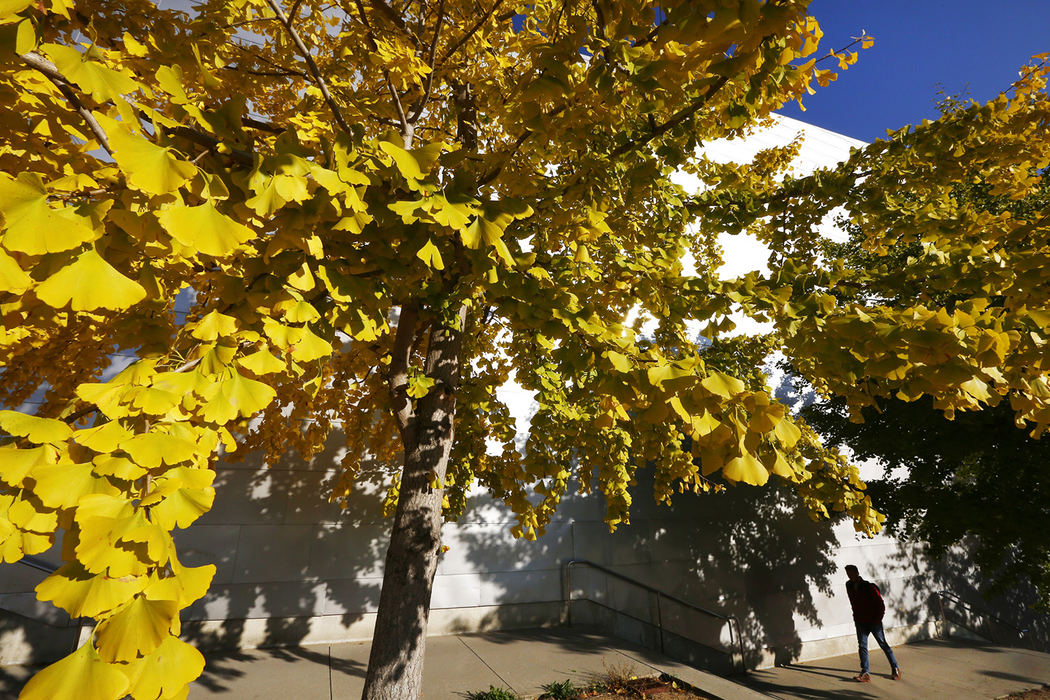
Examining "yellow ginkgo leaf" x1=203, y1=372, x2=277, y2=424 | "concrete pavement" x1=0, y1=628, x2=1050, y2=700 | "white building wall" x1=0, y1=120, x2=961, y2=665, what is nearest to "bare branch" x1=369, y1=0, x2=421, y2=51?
"yellow ginkgo leaf" x1=203, y1=372, x2=277, y2=424

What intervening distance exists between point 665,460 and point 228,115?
417 cm

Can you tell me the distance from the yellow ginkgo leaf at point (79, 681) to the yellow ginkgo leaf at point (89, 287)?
65cm

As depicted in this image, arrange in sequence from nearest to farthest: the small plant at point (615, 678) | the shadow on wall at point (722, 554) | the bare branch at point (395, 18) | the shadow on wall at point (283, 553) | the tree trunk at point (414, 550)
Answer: the tree trunk at point (414, 550), the bare branch at point (395, 18), the small plant at point (615, 678), the shadow on wall at point (283, 553), the shadow on wall at point (722, 554)

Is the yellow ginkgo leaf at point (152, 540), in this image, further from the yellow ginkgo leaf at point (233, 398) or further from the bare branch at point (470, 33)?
the bare branch at point (470, 33)

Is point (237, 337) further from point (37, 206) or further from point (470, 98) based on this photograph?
point (470, 98)

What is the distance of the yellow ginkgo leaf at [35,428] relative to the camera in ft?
3.20

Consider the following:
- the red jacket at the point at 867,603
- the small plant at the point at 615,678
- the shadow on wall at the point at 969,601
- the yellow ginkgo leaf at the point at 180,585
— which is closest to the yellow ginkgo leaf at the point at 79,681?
the yellow ginkgo leaf at the point at 180,585

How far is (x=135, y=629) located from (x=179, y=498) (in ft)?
0.76

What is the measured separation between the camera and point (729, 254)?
1027 centimetres

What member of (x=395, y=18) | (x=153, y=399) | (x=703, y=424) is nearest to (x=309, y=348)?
(x=153, y=399)

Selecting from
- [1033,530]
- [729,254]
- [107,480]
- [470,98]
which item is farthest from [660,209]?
[729,254]

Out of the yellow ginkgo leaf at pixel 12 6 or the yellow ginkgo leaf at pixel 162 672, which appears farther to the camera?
the yellow ginkgo leaf at pixel 12 6

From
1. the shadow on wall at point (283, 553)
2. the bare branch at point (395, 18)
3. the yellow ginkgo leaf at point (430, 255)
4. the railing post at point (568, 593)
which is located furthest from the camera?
the railing post at point (568, 593)

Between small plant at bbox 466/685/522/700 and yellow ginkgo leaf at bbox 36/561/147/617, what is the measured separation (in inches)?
169
